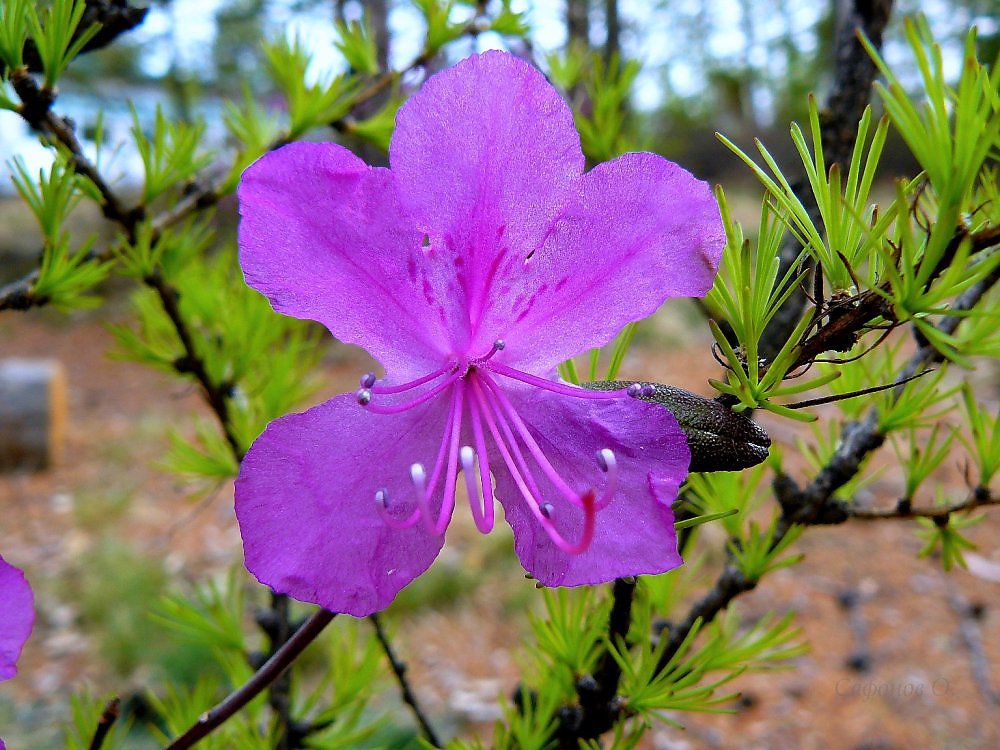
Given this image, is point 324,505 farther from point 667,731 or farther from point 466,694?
point 466,694

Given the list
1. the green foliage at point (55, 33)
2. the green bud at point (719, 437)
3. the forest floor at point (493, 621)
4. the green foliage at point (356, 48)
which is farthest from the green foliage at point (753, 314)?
the forest floor at point (493, 621)

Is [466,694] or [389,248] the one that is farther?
[466,694]

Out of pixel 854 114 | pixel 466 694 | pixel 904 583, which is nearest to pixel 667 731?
pixel 466 694

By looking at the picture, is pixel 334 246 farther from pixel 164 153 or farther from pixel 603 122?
pixel 603 122

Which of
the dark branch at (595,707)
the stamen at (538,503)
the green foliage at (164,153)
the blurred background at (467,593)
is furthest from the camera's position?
the blurred background at (467,593)

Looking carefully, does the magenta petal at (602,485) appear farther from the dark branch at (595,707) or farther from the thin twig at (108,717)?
the thin twig at (108,717)

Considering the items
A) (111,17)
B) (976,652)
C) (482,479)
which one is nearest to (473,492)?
(482,479)
